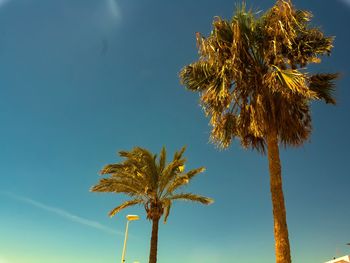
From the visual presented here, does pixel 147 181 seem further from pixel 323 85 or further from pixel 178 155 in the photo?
pixel 323 85


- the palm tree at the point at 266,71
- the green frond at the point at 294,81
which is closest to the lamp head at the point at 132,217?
the palm tree at the point at 266,71

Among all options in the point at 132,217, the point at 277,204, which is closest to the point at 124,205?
the point at 132,217

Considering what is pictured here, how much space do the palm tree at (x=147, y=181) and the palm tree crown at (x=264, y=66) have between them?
9046 mm

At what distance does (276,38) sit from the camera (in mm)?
10852

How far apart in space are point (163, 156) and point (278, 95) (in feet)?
36.3

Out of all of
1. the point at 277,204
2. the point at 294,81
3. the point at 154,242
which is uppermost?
the point at 294,81

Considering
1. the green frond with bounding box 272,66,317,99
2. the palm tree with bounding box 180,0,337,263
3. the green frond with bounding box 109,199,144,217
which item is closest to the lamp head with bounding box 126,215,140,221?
the green frond with bounding box 109,199,144,217

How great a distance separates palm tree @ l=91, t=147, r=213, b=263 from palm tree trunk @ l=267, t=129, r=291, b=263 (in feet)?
32.6

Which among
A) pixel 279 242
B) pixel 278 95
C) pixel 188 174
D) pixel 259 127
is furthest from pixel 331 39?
pixel 188 174

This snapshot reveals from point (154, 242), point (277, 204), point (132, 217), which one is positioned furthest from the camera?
point (132, 217)

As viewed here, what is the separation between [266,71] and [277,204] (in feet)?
14.3

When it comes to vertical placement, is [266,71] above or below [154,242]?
above

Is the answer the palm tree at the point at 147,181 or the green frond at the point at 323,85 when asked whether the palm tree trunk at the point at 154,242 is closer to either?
the palm tree at the point at 147,181

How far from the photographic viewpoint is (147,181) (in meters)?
20.0
